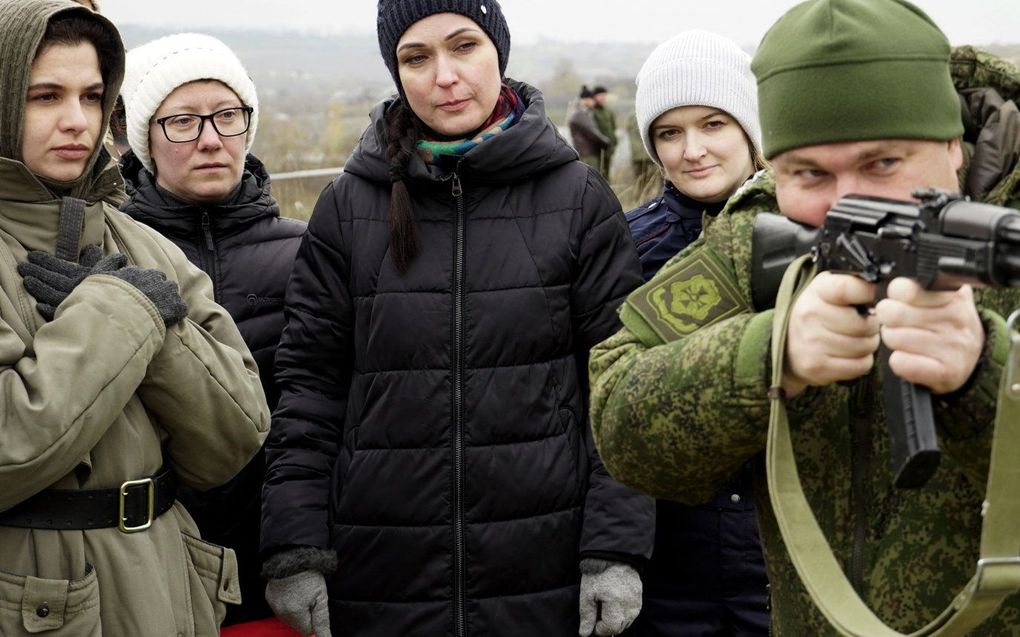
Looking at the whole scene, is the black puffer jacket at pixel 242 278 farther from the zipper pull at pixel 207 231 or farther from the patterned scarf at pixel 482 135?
the patterned scarf at pixel 482 135

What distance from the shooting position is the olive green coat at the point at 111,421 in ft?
8.25

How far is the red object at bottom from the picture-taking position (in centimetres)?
340

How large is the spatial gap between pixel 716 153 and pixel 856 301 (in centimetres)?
178

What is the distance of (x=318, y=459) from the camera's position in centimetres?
325

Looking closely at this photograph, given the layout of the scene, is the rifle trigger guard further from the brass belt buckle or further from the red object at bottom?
the red object at bottom

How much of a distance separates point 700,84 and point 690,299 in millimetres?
1522

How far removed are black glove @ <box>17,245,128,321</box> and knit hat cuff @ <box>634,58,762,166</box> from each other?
159 cm

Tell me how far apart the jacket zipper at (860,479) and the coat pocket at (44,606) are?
155cm

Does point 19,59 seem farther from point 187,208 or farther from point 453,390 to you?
point 453,390

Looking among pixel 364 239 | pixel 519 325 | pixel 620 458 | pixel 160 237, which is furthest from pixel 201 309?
pixel 620 458

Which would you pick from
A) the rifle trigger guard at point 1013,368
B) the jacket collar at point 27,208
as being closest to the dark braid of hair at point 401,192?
the jacket collar at point 27,208

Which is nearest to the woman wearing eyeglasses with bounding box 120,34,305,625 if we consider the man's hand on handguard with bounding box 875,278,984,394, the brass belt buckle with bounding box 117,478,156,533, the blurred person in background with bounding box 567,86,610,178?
the brass belt buckle with bounding box 117,478,156,533

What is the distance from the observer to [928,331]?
66.3 inches

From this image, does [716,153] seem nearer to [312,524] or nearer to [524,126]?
[524,126]
